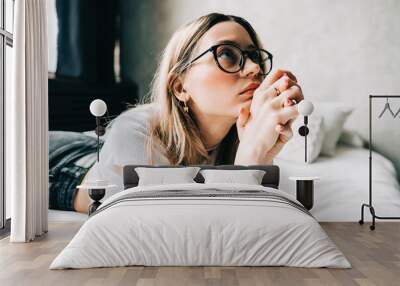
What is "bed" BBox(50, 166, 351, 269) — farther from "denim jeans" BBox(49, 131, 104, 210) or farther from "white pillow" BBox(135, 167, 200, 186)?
"denim jeans" BBox(49, 131, 104, 210)

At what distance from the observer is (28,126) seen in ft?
17.7

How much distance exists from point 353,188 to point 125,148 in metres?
2.73

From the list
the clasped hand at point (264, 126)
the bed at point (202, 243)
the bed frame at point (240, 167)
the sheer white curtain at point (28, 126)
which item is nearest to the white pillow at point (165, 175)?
the bed frame at point (240, 167)

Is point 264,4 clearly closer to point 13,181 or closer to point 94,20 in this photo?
point 94,20

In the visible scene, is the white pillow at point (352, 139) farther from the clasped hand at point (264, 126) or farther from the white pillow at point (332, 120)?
the clasped hand at point (264, 126)

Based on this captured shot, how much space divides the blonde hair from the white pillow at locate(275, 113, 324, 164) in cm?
60

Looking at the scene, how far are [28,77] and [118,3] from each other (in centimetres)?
183

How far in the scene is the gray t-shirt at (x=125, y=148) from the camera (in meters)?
6.49

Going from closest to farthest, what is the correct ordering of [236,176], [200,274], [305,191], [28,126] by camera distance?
[200,274], [28,126], [236,176], [305,191]

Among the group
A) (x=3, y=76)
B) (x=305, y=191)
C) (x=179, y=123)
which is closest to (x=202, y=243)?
(x=305, y=191)

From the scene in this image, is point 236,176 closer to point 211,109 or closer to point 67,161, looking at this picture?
point 211,109

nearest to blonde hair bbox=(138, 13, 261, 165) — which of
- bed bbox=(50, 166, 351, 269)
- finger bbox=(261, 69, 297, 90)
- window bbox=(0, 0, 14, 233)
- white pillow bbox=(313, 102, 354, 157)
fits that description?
finger bbox=(261, 69, 297, 90)

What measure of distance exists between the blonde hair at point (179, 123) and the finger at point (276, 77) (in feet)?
1.33

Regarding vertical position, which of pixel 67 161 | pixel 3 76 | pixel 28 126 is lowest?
pixel 67 161
